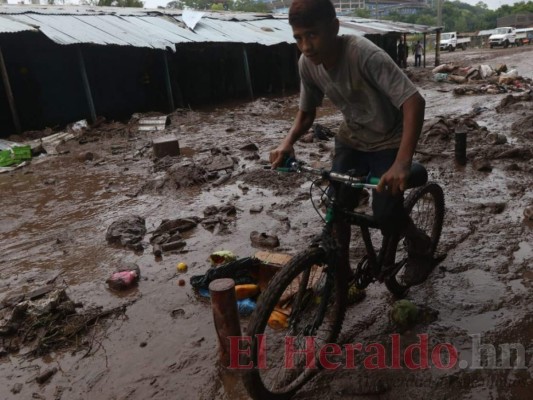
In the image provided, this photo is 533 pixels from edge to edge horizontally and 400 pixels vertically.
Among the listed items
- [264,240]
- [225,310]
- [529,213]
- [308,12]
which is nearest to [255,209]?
[264,240]

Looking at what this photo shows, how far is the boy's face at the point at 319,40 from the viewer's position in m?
2.24

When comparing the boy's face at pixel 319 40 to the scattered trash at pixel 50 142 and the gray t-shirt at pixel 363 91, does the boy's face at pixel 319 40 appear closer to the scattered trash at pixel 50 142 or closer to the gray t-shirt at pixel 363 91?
the gray t-shirt at pixel 363 91

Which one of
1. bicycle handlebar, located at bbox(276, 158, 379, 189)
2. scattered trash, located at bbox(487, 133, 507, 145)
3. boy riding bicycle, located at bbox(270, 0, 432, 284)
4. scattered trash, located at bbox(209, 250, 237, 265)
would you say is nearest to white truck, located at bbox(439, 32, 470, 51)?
scattered trash, located at bbox(487, 133, 507, 145)

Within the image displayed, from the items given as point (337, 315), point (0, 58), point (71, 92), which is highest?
point (0, 58)

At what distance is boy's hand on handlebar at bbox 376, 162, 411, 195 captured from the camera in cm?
218

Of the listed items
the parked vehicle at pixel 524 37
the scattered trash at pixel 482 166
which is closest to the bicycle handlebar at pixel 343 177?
the scattered trash at pixel 482 166

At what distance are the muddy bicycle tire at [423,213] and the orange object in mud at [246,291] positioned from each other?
3.37 ft

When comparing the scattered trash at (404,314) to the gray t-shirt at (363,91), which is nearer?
the gray t-shirt at (363,91)

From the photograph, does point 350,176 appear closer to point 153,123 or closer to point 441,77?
point 153,123

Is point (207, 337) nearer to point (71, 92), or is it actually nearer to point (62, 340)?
point (62, 340)

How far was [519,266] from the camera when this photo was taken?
12.2 feet

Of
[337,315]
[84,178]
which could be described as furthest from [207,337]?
[84,178]

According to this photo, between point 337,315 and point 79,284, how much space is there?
261cm

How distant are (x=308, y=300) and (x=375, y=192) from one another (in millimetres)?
787
